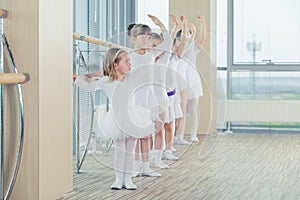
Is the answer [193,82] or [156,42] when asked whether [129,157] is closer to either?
[156,42]

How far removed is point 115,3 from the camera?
7676 millimetres

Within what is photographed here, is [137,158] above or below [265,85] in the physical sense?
below

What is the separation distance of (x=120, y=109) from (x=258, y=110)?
4.80 m

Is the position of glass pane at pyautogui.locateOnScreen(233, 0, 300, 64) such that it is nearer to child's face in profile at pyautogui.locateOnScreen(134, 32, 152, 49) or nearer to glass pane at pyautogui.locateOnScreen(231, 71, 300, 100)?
glass pane at pyautogui.locateOnScreen(231, 71, 300, 100)

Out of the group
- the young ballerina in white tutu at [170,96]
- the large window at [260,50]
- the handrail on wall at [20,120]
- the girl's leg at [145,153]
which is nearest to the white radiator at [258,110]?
the large window at [260,50]

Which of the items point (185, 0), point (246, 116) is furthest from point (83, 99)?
point (246, 116)

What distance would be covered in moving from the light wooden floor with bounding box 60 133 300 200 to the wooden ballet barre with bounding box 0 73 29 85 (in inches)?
31.1

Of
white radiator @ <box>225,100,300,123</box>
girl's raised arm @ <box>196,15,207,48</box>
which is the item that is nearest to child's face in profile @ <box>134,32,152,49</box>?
girl's raised arm @ <box>196,15,207,48</box>

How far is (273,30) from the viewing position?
895 cm

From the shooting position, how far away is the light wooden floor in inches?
159

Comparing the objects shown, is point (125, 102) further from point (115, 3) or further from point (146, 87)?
point (115, 3)

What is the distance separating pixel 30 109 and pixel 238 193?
1380 millimetres

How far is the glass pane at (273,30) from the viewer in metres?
8.92

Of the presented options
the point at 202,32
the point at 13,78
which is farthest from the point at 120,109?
the point at 202,32
